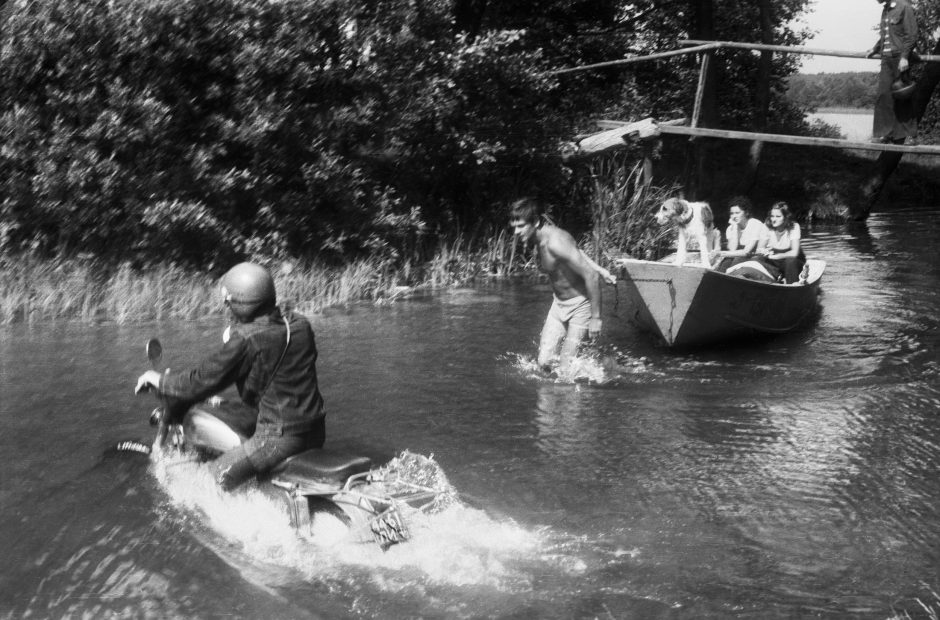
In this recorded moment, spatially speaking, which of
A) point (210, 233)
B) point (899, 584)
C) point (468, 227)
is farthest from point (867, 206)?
point (899, 584)

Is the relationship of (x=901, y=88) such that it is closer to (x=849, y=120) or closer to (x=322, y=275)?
(x=322, y=275)

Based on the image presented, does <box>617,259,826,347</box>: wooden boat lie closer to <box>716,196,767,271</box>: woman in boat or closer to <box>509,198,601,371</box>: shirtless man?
<box>716,196,767,271</box>: woman in boat

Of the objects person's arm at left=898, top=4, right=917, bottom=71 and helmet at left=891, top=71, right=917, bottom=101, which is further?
helmet at left=891, top=71, right=917, bottom=101

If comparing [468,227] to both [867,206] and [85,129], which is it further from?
[867,206]

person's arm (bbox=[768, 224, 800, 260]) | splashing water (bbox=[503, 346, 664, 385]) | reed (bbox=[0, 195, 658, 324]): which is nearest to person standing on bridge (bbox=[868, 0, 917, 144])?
person's arm (bbox=[768, 224, 800, 260])

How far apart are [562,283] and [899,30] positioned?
24.8ft

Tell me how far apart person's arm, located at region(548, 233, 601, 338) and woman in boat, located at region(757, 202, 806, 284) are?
12.7 ft

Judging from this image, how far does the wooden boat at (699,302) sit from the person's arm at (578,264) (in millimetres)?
1728

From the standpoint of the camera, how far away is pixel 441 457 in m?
7.90

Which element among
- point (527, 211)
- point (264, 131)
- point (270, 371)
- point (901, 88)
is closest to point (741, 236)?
point (901, 88)

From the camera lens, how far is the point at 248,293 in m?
5.81

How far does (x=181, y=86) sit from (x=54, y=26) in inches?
63.9

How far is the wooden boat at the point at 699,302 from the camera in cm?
1117

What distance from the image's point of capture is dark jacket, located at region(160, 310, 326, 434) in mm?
5828
